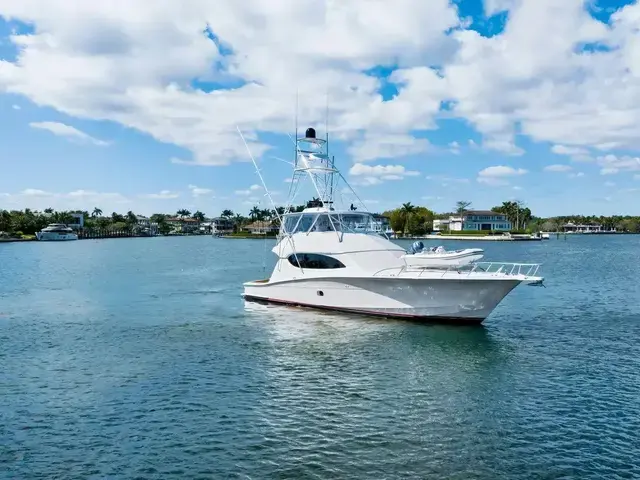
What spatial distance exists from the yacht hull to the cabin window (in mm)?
948

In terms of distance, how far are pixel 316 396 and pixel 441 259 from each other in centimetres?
1478

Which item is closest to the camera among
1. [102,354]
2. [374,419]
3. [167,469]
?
[167,469]

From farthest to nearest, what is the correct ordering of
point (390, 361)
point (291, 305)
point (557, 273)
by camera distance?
point (557, 273) < point (291, 305) < point (390, 361)

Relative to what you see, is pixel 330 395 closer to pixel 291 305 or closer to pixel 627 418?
pixel 627 418

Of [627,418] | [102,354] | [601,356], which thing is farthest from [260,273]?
[627,418]

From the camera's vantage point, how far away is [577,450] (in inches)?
555

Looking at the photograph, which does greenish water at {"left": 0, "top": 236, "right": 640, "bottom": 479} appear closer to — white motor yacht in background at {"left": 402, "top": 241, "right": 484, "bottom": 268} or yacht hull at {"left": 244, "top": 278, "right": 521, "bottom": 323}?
yacht hull at {"left": 244, "top": 278, "right": 521, "bottom": 323}

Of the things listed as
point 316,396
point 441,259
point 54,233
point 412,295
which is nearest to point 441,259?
point 441,259

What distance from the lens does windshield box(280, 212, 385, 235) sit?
110 ft

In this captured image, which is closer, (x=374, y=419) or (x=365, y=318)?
(x=374, y=419)

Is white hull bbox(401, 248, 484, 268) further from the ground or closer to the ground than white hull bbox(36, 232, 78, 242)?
further from the ground

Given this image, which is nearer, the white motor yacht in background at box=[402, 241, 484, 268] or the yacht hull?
the yacht hull

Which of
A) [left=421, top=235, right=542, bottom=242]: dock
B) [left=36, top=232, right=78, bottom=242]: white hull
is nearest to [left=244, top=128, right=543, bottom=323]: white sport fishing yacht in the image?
[left=421, top=235, right=542, bottom=242]: dock

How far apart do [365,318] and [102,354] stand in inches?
577
